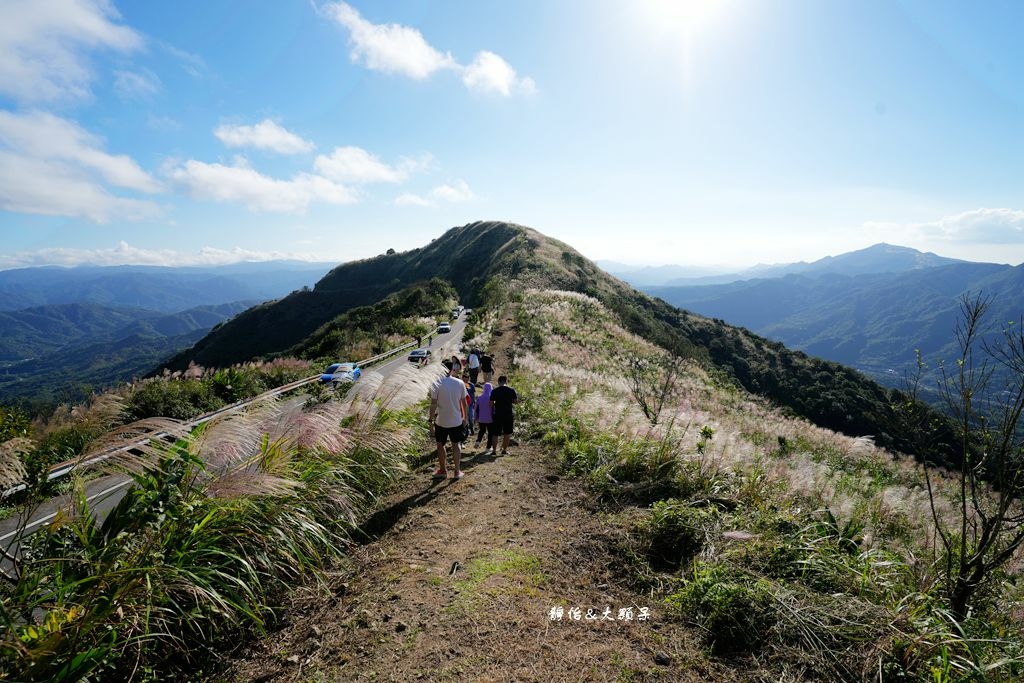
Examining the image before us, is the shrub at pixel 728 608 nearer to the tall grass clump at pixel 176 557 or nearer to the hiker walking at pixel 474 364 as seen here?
the tall grass clump at pixel 176 557

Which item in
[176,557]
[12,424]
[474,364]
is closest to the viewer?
[176,557]

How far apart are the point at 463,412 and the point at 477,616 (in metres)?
4.24

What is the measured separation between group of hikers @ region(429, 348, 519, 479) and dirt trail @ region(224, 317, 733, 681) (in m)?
1.73

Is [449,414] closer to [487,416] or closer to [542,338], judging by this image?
[487,416]

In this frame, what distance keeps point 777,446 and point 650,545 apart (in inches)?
302

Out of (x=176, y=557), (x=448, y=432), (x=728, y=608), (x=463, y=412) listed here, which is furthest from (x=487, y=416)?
(x=176, y=557)

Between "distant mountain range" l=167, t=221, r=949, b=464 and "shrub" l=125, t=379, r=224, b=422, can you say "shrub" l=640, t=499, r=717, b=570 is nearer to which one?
"distant mountain range" l=167, t=221, r=949, b=464

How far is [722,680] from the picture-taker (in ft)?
10.9

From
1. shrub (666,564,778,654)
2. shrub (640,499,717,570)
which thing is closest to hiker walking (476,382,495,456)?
shrub (640,499,717,570)

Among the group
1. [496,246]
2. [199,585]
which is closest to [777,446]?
[199,585]

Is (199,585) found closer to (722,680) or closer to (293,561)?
(293,561)

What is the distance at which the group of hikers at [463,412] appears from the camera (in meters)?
7.59

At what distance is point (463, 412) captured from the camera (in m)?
7.88

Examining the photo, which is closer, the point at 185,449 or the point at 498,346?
the point at 185,449
